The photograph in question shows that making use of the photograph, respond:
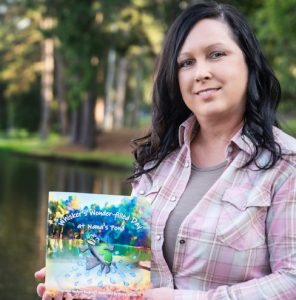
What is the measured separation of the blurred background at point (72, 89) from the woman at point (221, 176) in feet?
5.83

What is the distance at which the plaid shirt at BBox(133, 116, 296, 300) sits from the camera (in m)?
1.62

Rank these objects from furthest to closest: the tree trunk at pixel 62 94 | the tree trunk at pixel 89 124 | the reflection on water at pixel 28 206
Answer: the tree trunk at pixel 62 94 → the tree trunk at pixel 89 124 → the reflection on water at pixel 28 206

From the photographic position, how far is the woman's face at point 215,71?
176 cm

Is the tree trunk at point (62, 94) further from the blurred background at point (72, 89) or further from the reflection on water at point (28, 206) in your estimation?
the reflection on water at point (28, 206)

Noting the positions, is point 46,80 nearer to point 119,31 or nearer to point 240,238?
point 119,31

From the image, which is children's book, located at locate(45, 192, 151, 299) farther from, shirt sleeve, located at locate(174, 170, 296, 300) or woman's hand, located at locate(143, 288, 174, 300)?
shirt sleeve, located at locate(174, 170, 296, 300)

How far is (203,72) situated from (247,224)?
43cm

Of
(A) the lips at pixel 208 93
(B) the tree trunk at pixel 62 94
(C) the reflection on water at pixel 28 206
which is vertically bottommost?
(C) the reflection on water at pixel 28 206

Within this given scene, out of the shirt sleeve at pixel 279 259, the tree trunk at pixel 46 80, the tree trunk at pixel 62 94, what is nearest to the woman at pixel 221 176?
the shirt sleeve at pixel 279 259

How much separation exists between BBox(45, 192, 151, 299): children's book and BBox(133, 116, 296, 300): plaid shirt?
7 cm

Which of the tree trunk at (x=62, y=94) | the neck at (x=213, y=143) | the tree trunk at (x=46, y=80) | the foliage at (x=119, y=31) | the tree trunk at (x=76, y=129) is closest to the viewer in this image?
the neck at (x=213, y=143)

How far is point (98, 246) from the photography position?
5.70ft

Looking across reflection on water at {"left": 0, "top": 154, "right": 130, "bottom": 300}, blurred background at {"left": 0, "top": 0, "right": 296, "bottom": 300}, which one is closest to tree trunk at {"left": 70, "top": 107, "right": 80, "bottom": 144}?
blurred background at {"left": 0, "top": 0, "right": 296, "bottom": 300}

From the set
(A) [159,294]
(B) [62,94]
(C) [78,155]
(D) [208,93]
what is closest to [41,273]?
(A) [159,294]
